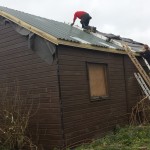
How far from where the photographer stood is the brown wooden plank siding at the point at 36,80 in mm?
9945

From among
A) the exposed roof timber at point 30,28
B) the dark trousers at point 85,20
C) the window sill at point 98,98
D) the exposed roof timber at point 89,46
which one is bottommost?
the window sill at point 98,98

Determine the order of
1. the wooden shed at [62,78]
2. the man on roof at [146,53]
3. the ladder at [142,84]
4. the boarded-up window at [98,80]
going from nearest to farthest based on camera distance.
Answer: the wooden shed at [62,78] → the boarded-up window at [98,80] → the ladder at [142,84] → the man on roof at [146,53]

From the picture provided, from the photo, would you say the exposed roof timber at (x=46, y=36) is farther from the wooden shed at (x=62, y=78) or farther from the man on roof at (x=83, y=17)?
the man on roof at (x=83, y=17)

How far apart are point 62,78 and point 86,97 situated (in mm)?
Result: 1379

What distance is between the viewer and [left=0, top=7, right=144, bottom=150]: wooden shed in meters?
9.91

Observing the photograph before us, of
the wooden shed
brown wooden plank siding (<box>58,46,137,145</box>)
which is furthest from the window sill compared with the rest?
brown wooden plank siding (<box>58,46,137,145</box>)

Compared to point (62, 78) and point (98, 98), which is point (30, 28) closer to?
point (62, 78)

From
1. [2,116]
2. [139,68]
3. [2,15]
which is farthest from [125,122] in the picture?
[2,15]

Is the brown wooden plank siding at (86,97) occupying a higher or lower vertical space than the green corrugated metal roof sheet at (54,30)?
lower

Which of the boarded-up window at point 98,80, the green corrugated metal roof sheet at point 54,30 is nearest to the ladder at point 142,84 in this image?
the green corrugated metal roof sheet at point 54,30

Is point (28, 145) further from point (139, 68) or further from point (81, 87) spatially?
point (139, 68)

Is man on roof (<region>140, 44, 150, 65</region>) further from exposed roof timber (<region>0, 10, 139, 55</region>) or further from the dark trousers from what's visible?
the dark trousers

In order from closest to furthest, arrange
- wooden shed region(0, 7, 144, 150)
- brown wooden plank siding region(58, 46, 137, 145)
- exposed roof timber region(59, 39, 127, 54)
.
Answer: exposed roof timber region(59, 39, 127, 54)
wooden shed region(0, 7, 144, 150)
brown wooden plank siding region(58, 46, 137, 145)

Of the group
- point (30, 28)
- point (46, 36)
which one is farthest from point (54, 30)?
point (46, 36)
